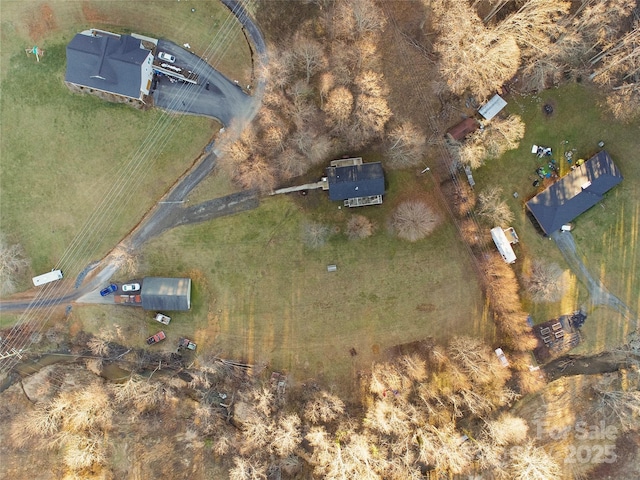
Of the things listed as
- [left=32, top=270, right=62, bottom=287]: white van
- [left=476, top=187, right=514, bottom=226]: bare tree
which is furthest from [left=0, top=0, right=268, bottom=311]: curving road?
[left=476, top=187, right=514, bottom=226]: bare tree

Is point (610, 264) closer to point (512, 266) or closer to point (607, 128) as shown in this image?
point (512, 266)

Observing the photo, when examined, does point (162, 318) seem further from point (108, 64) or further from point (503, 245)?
point (503, 245)

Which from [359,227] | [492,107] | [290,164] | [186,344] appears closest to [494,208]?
[492,107]

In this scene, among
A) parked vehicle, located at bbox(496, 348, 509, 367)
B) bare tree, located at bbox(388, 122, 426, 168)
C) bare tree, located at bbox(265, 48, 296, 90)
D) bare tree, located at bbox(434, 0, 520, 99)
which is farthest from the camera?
parked vehicle, located at bbox(496, 348, 509, 367)

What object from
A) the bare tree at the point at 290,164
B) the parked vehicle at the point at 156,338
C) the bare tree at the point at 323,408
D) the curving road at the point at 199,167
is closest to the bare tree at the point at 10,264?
the curving road at the point at 199,167

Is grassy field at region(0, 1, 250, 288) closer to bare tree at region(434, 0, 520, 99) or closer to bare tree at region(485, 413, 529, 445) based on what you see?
bare tree at region(434, 0, 520, 99)

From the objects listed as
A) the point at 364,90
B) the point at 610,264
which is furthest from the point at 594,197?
the point at 364,90
